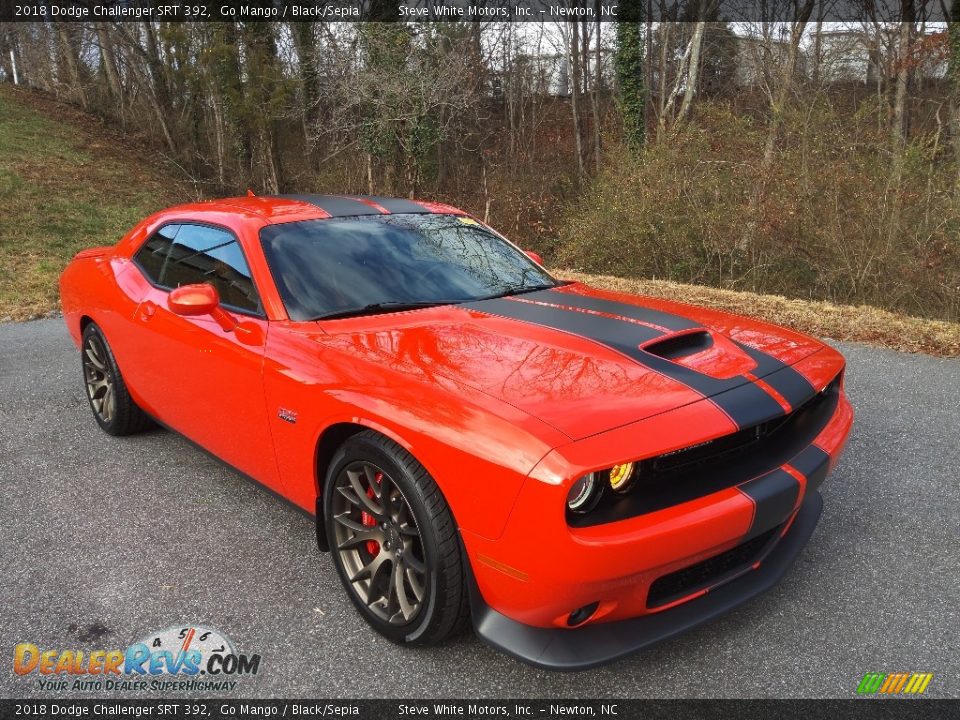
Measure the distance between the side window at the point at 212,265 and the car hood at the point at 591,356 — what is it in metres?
0.56

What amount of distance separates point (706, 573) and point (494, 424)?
0.84 meters

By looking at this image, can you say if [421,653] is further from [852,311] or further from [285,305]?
[852,311]

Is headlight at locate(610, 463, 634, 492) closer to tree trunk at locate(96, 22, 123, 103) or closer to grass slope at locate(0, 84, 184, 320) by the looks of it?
grass slope at locate(0, 84, 184, 320)

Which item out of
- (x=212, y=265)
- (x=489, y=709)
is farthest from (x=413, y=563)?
(x=212, y=265)

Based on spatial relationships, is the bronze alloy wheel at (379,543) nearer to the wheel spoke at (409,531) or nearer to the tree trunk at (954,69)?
the wheel spoke at (409,531)

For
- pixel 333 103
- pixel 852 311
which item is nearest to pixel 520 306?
pixel 852 311

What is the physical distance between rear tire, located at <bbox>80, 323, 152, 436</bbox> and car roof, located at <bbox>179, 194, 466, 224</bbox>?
982 millimetres

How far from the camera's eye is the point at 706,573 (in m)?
2.19

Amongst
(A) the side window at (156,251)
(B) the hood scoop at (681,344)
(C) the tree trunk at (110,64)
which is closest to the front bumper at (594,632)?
(B) the hood scoop at (681,344)

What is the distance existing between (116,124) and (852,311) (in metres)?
23.8

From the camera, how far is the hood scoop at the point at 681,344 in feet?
8.16

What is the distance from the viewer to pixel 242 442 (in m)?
2.97

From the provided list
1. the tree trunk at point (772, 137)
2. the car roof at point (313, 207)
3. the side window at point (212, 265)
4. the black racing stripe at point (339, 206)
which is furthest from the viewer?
the tree trunk at point (772, 137)

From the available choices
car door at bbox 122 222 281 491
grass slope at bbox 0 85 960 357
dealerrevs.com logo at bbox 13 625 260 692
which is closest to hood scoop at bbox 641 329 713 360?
car door at bbox 122 222 281 491
